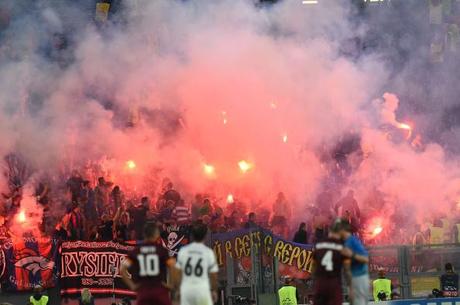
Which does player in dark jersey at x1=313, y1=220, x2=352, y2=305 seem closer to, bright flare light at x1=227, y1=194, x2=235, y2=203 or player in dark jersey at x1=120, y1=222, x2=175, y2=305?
player in dark jersey at x1=120, y1=222, x2=175, y2=305

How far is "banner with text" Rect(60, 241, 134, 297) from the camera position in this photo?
1698 cm

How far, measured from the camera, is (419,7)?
28.2 m

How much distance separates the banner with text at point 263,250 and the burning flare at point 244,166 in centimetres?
731

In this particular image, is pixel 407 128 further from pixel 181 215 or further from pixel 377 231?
pixel 181 215

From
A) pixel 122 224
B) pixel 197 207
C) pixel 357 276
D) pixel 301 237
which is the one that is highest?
pixel 197 207

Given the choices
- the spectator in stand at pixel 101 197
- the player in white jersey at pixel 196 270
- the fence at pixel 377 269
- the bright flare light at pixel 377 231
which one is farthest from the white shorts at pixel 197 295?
the bright flare light at pixel 377 231

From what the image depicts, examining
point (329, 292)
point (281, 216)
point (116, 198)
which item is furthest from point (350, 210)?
point (329, 292)

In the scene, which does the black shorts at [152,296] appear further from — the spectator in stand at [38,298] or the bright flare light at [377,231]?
the bright flare light at [377,231]

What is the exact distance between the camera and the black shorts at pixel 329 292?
1126 cm

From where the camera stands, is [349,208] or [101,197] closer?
[101,197]

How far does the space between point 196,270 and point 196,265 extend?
0.07 m

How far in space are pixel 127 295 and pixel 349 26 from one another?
12677 mm

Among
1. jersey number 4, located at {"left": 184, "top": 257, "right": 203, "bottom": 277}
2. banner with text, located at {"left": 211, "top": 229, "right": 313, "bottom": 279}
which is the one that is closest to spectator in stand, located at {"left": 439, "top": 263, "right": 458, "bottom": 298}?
banner with text, located at {"left": 211, "top": 229, "right": 313, "bottom": 279}

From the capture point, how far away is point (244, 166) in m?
24.2
